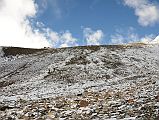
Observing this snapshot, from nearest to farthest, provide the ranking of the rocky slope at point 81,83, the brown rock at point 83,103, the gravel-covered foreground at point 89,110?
1. the gravel-covered foreground at point 89,110
2. the rocky slope at point 81,83
3. the brown rock at point 83,103

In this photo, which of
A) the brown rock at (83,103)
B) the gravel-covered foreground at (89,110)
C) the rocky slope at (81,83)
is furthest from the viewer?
the brown rock at (83,103)

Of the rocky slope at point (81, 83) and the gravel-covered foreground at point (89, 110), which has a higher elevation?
the rocky slope at point (81, 83)

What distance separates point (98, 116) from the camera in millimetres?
14719

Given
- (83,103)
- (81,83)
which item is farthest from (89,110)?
(81,83)

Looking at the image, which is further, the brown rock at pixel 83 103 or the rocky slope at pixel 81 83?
the brown rock at pixel 83 103

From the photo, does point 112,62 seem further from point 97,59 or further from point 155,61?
point 155,61

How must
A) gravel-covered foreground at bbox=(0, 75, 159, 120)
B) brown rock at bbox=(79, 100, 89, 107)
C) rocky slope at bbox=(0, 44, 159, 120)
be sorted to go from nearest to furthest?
gravel-covered foreground at bbox=(0, 75, 159, 120) < rocky slope at bbox=(0, 44, 159, 120) < brown rock at bbox=(79, 100, 89, 107)

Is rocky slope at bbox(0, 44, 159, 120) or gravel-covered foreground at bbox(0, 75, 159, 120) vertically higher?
rocky slope at bbox(0, 44, 159, 120)

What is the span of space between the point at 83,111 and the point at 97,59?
37.1 metres

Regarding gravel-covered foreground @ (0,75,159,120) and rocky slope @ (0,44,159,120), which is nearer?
gravel-covered foreground @ (0,75,159,120)

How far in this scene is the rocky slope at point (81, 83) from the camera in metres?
16.0

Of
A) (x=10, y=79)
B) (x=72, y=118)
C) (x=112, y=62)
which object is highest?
(x=112, y=62)

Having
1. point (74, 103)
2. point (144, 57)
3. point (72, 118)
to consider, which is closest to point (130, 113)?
point (72, 118)

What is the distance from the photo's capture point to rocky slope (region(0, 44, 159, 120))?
16.0m
